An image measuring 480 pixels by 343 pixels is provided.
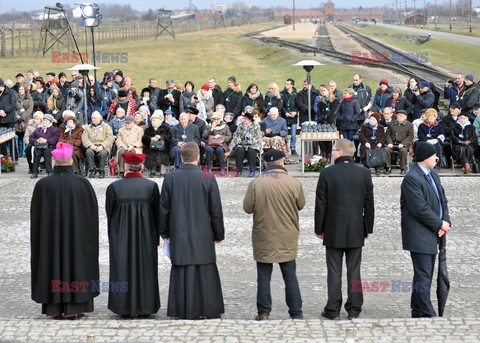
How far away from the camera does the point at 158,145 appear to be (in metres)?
19.4

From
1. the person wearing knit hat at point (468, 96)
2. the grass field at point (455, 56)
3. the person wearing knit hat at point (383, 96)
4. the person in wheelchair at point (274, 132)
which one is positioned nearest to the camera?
the person in wheelchair at point (274, 132)

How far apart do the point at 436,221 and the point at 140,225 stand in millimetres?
3080

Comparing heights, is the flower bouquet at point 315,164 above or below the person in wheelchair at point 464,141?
below

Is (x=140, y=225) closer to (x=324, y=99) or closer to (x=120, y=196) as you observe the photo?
(x=120, y=196)

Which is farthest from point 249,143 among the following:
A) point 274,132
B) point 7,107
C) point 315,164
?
point 7,107

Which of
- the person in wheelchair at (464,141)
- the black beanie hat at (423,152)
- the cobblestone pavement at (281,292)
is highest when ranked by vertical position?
the black beanie hat at (423,152)

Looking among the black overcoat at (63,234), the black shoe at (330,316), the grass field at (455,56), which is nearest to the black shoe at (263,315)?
the black shoe at (330,316)

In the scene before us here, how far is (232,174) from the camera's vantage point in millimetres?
19828

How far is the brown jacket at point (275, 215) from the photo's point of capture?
9.65 m

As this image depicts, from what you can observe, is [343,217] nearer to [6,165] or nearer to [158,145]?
[158,145]

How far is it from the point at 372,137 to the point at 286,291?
10.3 meters

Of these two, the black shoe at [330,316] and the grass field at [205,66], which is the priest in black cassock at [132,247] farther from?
the grass field at [205,66]

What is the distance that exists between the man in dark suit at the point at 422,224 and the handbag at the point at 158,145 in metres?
10.3

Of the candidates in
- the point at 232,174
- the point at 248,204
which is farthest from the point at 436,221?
the point at 232,174
